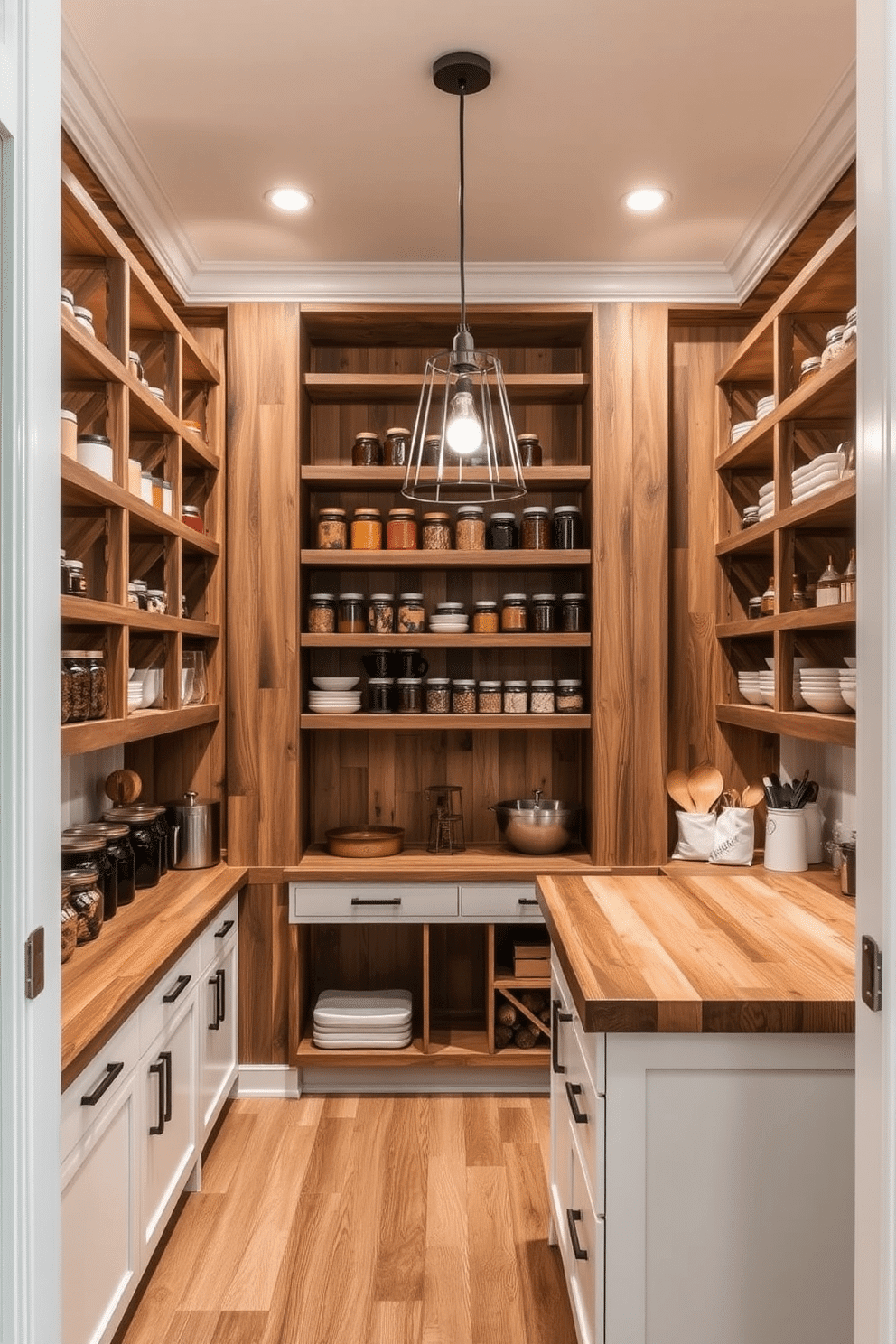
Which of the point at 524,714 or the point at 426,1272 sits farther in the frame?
the point at 524,714

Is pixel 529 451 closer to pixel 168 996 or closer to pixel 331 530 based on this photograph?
→ pixel 331 530

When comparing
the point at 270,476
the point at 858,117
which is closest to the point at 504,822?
the point at 270,476

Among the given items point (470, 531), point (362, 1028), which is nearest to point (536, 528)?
point (470, 531)

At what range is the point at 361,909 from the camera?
3367 millimetres

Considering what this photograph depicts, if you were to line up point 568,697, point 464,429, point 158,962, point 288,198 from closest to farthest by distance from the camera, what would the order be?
point 464,429 → point 158,962 → point 288,198 → point 568,697

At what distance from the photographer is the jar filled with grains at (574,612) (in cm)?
354

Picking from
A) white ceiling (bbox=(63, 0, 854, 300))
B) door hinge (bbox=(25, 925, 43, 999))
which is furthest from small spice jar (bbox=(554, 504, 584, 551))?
door hinge (bbox=(25, 925, 43, 999))

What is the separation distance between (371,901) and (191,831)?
2.04ft

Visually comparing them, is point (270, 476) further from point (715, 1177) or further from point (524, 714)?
point (715, 1177)

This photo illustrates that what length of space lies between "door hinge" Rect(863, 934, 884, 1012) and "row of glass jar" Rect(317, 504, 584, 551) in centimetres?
252

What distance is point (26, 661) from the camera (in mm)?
1121

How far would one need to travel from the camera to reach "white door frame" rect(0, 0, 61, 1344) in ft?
3.61

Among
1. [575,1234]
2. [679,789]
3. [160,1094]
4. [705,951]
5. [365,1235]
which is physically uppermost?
[679,789]

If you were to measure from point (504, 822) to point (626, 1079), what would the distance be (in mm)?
1883
